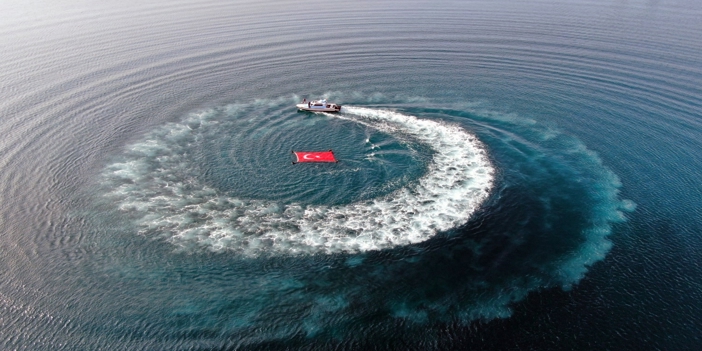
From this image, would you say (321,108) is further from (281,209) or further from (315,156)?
(281,209)

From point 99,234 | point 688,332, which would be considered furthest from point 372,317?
point 99,234

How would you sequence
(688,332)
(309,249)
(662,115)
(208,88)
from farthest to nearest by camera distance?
1. (208,88)
2. (662,115)
3. (309,249)
4. (688,332)

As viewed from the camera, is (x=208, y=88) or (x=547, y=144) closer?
(x=547, y=144)

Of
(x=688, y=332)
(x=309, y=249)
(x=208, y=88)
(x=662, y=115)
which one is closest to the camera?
(x=688, y=332)

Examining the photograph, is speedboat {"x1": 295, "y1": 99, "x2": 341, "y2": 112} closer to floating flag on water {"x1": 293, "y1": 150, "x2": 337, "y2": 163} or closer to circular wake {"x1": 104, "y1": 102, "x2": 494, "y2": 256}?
floating flag on water {"x1": 293, "y1": 150, "x2": 337, "y2": 163}

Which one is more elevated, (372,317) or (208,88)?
(208,88)

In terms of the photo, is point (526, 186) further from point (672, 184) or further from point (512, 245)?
point (672, 184)

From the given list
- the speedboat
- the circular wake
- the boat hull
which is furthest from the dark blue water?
the speedboat

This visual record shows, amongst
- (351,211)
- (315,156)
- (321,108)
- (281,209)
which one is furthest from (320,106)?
(351,211)
